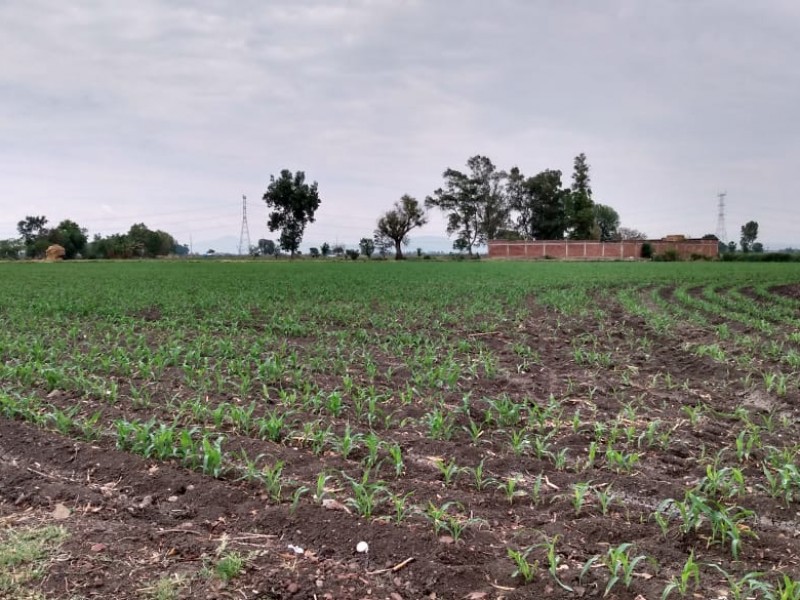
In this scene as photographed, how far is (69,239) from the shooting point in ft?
224

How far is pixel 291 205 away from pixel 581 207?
42.5 m

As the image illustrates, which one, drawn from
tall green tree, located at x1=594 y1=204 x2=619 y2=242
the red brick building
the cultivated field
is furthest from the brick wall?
the cultivated field

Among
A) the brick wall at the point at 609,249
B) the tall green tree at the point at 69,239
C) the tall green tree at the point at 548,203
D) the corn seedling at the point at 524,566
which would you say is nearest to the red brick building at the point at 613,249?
the brick wall at the point at 609,249

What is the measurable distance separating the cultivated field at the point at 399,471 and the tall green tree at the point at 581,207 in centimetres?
7609

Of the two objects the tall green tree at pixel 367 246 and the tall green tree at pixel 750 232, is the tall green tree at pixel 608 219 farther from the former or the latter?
the tall green tree at pixel 367 246

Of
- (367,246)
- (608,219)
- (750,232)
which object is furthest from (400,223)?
(750,232)

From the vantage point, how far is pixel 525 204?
8681 centimetres

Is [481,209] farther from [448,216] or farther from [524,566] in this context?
[524,566]

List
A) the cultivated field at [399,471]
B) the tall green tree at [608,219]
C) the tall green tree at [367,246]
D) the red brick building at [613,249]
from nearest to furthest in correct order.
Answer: the cultivated field at [399,471]
the red brick building at [613,249]
the tall green tree at [367,246]
the tall green tree at [608,219]

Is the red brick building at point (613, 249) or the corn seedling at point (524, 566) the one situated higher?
the red brick building at point (613, 249)

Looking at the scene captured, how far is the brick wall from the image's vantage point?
6469 cm

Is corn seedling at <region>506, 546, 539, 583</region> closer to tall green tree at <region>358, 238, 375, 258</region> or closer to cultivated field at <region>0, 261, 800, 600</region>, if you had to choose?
cultivated field at <region>0, 261, 800, 600</region>

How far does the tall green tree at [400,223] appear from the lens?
3223 inches

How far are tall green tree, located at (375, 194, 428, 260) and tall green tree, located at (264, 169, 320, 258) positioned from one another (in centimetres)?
1136
